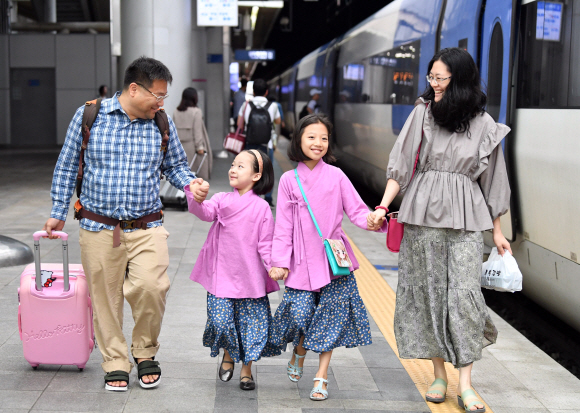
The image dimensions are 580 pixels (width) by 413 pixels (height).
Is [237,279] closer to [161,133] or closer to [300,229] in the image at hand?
[300,229]

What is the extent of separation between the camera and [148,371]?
3561 mm

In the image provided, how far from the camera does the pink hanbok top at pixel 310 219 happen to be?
3451 millimetres

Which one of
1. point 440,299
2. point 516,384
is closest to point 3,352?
point 440,299

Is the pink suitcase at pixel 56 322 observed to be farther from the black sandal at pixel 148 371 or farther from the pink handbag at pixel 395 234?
the pink handbag at pixel 395 234

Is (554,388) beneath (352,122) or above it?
beneath

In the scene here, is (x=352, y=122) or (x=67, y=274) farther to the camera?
(x=352, y=122)

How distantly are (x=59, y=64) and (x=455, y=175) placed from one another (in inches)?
725

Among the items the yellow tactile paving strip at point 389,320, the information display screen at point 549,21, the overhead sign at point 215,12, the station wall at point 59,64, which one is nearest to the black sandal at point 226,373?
the yellow tactile paving strip at point 389,320

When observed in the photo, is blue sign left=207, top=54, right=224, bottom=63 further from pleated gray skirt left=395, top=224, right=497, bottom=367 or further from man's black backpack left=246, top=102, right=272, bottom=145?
pleated gray skirt left=395, top=224, right=497, bottom=367

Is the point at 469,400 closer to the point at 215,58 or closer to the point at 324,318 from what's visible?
the point at 324,318

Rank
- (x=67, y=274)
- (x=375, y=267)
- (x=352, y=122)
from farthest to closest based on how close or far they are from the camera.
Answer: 1. (x=352, y=122)
2. (x=375, y=267)
3. (x=67, y=274)

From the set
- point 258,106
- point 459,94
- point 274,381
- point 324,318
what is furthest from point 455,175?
point 258,106

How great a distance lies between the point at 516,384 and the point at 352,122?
939cm

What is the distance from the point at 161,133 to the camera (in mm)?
3590
